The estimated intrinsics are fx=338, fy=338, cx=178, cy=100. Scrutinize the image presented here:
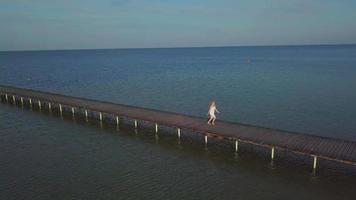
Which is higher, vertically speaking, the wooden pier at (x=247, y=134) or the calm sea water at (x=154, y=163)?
the wooden pier at (x=247, y=134)

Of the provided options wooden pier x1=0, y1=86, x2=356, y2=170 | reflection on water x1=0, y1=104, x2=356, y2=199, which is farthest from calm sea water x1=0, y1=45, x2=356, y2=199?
wooden pier x1=0, y1=86, x2=356, y2=170

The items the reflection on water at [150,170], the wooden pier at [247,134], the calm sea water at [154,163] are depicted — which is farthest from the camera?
the wooden pier at [247,134]

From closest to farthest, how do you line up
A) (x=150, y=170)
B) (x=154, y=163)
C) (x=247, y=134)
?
(x=150, y=170) < (x=154, y=163) < (x=247, y=134)

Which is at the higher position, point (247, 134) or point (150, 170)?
point (247, 134)

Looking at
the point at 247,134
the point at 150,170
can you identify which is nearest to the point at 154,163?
the point at 150,170

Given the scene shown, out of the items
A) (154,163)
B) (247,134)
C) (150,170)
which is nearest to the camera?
(150,170)

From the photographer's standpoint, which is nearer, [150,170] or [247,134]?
[150,170]

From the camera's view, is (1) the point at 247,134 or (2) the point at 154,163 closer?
(2) the point at 154,163

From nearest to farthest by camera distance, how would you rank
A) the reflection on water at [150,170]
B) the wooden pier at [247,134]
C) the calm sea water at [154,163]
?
the reflection on water at [150,170] < the calm sea water at [154,163] < the wooden pier at [247,134]

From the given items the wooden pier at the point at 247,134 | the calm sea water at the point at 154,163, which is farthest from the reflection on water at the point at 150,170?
the wooden pier at the point at 247,134

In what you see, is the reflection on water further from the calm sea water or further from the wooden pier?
the wooden pier

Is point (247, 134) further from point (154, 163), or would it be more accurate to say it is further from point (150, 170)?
point (150, 170)

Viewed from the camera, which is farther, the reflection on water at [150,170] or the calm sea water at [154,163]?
the calm sea water at [154,163]

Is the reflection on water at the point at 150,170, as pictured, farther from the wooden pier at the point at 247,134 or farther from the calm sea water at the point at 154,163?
the wooden pier at the point at 247,134
